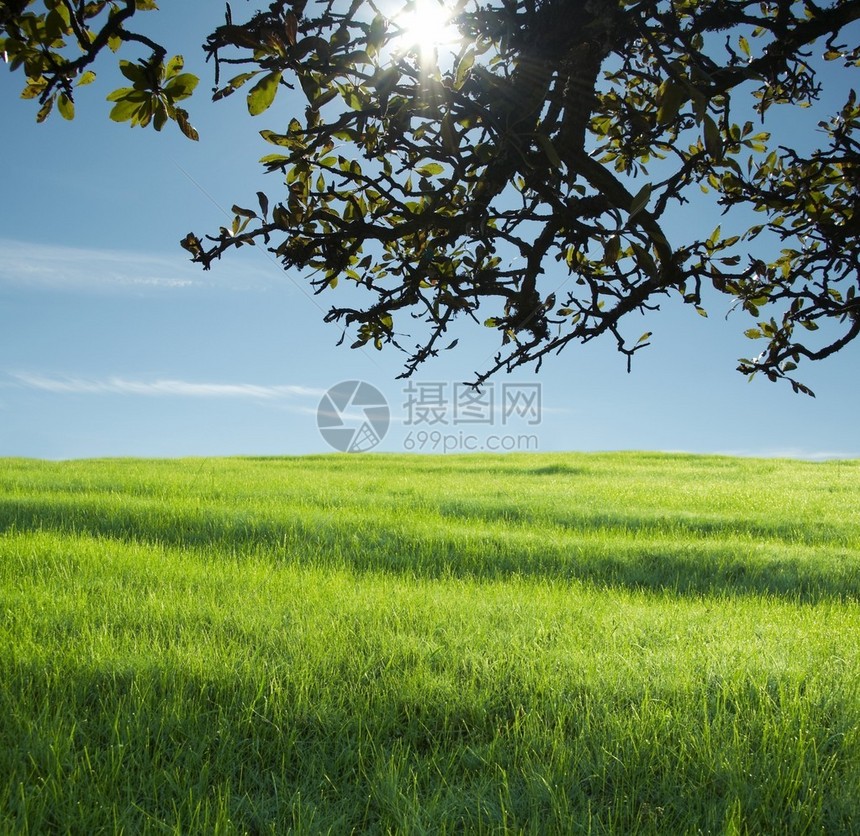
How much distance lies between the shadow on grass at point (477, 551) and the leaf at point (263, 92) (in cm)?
536

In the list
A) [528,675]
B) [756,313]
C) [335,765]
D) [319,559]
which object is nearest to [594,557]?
[319,559]

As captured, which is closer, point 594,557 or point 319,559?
point 319,559

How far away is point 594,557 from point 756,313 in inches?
197

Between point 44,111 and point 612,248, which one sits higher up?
point 44,111

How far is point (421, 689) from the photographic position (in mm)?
3789

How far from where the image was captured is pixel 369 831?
274 cm

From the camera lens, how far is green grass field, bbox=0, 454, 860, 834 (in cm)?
287

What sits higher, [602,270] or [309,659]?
[602,270]

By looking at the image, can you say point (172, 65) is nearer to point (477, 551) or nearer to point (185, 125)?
point (185, 125)

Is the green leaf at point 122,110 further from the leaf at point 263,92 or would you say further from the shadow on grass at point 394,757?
the shadow on grass at point 394,757

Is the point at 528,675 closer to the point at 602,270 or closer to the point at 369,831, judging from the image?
the point at 369,831

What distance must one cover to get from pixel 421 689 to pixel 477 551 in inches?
174

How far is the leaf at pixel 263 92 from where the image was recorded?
228cm

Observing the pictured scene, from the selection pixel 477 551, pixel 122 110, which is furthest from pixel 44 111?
pixel 477 551
